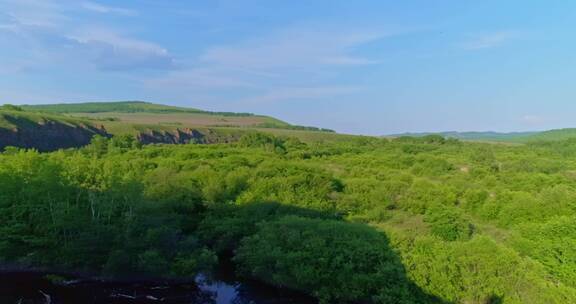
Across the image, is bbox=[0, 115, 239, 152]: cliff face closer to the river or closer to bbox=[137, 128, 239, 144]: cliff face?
bbox=[137, 128, 239, 144]: cliff face

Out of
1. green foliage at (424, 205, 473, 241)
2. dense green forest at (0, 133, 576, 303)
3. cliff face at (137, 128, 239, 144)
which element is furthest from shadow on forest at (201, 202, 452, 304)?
cliff face at (137, 128, 239, 144)

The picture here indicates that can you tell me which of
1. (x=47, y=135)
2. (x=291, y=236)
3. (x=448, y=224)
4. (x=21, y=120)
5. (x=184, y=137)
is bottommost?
(x=448, y=224)

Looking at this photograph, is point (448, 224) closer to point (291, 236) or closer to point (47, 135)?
point (291, 236)

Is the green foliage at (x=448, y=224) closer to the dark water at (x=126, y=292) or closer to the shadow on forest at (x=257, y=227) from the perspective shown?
the shadow on forest at (x=257, y=227)

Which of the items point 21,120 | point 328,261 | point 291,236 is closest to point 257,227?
point 291,236

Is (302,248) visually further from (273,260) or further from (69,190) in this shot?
(69,190)

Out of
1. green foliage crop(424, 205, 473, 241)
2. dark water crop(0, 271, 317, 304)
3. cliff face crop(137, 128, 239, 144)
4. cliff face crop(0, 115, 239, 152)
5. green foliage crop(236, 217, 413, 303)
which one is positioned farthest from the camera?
cliff face crop(137, 128, 239, 144)
